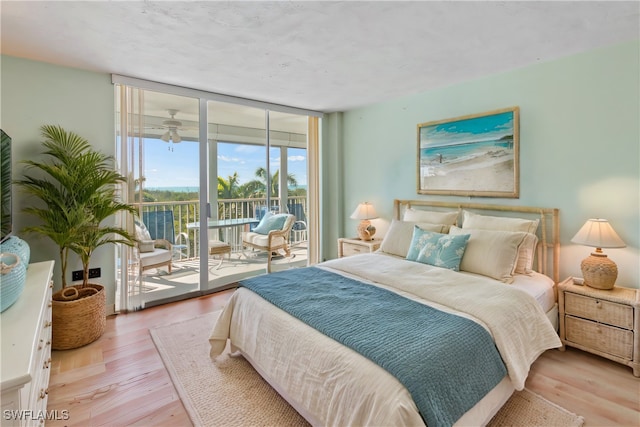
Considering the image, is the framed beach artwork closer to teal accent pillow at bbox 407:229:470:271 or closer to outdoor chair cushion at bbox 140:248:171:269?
teal accent pillow at bbox 407:229:470:271

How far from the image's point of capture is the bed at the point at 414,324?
137 centimetres

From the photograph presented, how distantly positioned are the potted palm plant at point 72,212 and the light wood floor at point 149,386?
22 cm

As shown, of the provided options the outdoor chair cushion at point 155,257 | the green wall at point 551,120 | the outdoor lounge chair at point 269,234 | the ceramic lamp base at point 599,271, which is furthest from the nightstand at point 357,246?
the outdoor chair cushion at point 155,257

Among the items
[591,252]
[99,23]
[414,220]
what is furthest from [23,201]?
[591,252]

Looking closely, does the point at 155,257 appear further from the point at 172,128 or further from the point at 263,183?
the point at 263,183

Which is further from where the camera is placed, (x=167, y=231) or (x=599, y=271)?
(x=167, y=231)

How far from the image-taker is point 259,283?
2422 mm

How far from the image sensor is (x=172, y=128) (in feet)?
12.0

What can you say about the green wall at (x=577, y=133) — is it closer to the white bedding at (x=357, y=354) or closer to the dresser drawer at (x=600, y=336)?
the dresser drawer at (x=600, y=336)

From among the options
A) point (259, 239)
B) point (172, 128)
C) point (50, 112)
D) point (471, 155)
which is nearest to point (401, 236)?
point (471, 155)

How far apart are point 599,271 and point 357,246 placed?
2431 millimetres

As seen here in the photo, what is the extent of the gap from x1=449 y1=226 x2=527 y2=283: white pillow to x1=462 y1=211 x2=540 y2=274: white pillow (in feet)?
0.48

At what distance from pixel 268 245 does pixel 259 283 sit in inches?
79.2

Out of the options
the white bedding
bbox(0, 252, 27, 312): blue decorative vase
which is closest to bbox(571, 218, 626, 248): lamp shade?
the white bedding
